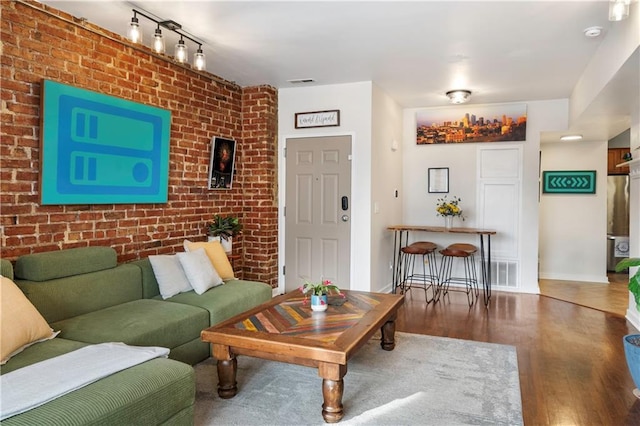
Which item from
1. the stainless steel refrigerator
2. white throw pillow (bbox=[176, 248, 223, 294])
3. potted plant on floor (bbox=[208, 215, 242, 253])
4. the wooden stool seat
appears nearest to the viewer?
white throw pillow (bbox=[176, 248, 223, 294])

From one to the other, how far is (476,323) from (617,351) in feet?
3.79

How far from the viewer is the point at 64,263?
116 inches

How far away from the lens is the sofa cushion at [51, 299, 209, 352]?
258 cm

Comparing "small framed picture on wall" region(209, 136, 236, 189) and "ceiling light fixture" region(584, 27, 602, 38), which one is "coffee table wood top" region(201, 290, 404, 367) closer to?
"small framed picture on wall" region(209, 136, 236, 189)

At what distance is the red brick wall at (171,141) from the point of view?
9.56 ft

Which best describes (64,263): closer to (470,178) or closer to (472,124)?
(470,178)

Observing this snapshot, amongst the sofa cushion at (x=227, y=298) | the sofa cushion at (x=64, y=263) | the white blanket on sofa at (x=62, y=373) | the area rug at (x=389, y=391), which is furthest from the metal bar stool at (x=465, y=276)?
the white blanket on sofa at (x=62, y=373)

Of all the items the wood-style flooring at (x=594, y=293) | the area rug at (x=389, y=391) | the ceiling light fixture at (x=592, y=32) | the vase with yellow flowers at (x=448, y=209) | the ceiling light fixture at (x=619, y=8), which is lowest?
the area rug at (x=389, y=391)

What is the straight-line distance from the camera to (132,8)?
3145 mm

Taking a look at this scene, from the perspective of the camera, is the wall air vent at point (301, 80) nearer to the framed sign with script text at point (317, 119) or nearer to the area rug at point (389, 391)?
the framed sign with script text at point (317, 119)

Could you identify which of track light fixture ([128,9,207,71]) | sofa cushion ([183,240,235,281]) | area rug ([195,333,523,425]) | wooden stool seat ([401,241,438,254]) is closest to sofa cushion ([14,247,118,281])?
sofa cushion ([183,240,235,281])

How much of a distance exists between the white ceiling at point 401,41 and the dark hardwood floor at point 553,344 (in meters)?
2.16

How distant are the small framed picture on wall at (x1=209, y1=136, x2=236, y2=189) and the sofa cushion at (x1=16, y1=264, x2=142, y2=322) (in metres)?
1.66

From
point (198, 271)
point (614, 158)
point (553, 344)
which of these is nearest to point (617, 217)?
point (614, 158)
